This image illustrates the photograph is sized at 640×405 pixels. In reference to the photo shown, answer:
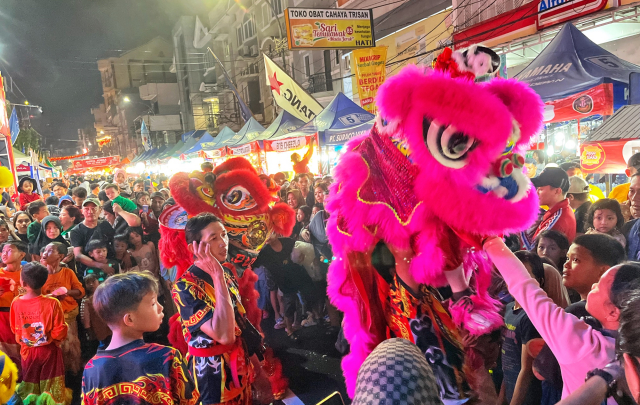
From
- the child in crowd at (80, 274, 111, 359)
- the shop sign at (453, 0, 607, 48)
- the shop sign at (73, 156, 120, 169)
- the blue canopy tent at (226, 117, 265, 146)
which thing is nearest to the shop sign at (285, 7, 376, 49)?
the shop sign at (453, 0, 607, 48)

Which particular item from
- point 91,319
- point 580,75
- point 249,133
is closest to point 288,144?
point 249,133

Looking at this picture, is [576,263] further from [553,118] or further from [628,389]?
[553,118]

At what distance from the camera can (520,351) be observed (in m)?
2.34

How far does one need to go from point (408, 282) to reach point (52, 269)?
4068 millimetres

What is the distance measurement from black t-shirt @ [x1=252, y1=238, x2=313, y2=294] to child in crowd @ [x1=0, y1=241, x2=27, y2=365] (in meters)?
2.38

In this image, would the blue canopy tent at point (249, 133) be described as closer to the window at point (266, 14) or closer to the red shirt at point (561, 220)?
the red shirt at point (561, 220)

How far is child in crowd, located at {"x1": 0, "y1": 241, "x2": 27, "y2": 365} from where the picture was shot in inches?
145

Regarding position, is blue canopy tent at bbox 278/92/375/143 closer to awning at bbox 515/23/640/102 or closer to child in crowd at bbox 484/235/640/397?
awning at bbox 515/23/640/102

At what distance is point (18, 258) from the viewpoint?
4.01 meters

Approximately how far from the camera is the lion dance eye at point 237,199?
2.80 metres

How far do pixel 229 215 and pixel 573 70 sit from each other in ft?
15.8

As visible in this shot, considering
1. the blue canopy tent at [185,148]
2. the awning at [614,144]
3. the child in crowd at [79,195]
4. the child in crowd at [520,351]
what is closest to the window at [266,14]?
the blue canopy tent at [185,148]

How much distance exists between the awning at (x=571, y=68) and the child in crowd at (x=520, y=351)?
12.1ft

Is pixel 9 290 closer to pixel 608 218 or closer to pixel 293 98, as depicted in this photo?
pixel 608 218
